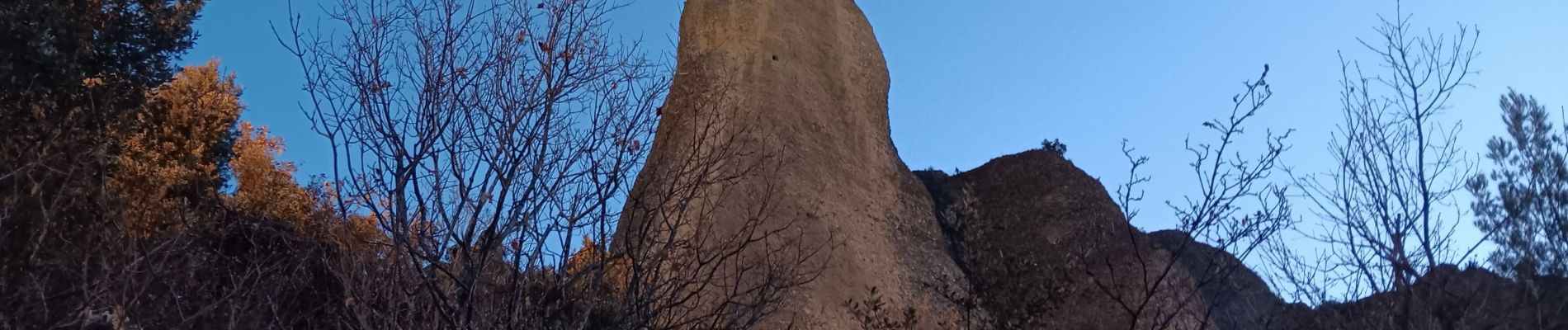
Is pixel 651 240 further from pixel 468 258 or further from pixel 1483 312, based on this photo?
pixel 1483 312

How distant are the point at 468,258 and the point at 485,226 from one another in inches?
12.3

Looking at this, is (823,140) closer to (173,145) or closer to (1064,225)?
(1064,225)

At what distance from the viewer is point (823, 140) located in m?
16.4

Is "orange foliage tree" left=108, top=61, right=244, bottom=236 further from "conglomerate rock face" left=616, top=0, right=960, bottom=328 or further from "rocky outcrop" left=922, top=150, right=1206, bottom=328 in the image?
"rocky outcrop" left=922, top=150, right=1206, bottom=328

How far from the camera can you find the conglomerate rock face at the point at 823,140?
14172 mm

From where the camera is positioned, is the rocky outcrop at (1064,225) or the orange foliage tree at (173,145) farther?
the rocky outcrop at (1064,225)

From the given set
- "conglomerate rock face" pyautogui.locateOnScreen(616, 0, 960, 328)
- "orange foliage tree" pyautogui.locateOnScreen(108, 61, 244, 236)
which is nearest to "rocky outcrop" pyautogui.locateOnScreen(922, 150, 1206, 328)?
"conglomerate rock face" pyautogui.locateOnScreen(616, 0, 960, 328)

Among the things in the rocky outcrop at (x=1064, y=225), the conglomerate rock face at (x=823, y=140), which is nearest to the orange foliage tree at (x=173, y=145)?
the conglomerate rock face at (x=823, y=140)

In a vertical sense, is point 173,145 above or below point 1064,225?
below

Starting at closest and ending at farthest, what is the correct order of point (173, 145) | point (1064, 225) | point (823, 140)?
point (823, 140) → point (173, 145) → point (1064, 225)

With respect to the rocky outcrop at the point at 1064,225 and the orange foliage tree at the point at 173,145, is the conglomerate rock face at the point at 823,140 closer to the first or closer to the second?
the rocky outcrop at the point at 1064,225

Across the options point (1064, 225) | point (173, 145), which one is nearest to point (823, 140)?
point (1064, 225)

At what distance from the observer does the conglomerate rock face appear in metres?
14.2

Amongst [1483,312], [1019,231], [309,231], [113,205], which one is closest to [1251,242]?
[1483,312]
